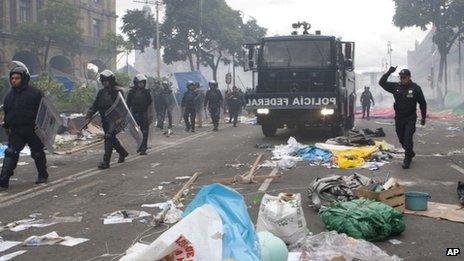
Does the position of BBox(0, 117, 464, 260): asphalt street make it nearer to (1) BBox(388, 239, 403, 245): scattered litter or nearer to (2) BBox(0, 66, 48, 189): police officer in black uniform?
(1) BBox(388, 239, 403, 245): scattered litter

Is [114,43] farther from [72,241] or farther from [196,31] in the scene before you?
[72,241]

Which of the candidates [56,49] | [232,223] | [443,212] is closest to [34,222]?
[232,223]

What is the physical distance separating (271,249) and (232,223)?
453 mm

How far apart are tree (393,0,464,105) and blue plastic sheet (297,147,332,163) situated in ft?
117

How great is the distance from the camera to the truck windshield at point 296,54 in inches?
536

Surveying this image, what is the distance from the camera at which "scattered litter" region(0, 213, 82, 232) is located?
17.4 feet

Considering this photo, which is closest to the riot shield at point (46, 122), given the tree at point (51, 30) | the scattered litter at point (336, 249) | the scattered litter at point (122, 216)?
the scattered litter at point (122, 216)

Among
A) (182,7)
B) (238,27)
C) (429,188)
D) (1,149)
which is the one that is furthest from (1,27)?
(429,188)

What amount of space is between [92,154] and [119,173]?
388 centimetres

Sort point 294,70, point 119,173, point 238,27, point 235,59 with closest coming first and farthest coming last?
point 119,173 < point 294,70 < point 238,27 < point 235,59

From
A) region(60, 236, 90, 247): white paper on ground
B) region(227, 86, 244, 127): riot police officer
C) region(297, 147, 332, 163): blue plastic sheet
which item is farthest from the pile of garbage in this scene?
region(227, 86, 244, 127): riot police officer

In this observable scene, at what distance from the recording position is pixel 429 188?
23.1 feet

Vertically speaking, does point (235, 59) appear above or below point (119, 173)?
above

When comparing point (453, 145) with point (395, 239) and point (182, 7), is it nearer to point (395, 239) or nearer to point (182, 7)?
point (395, 239)
